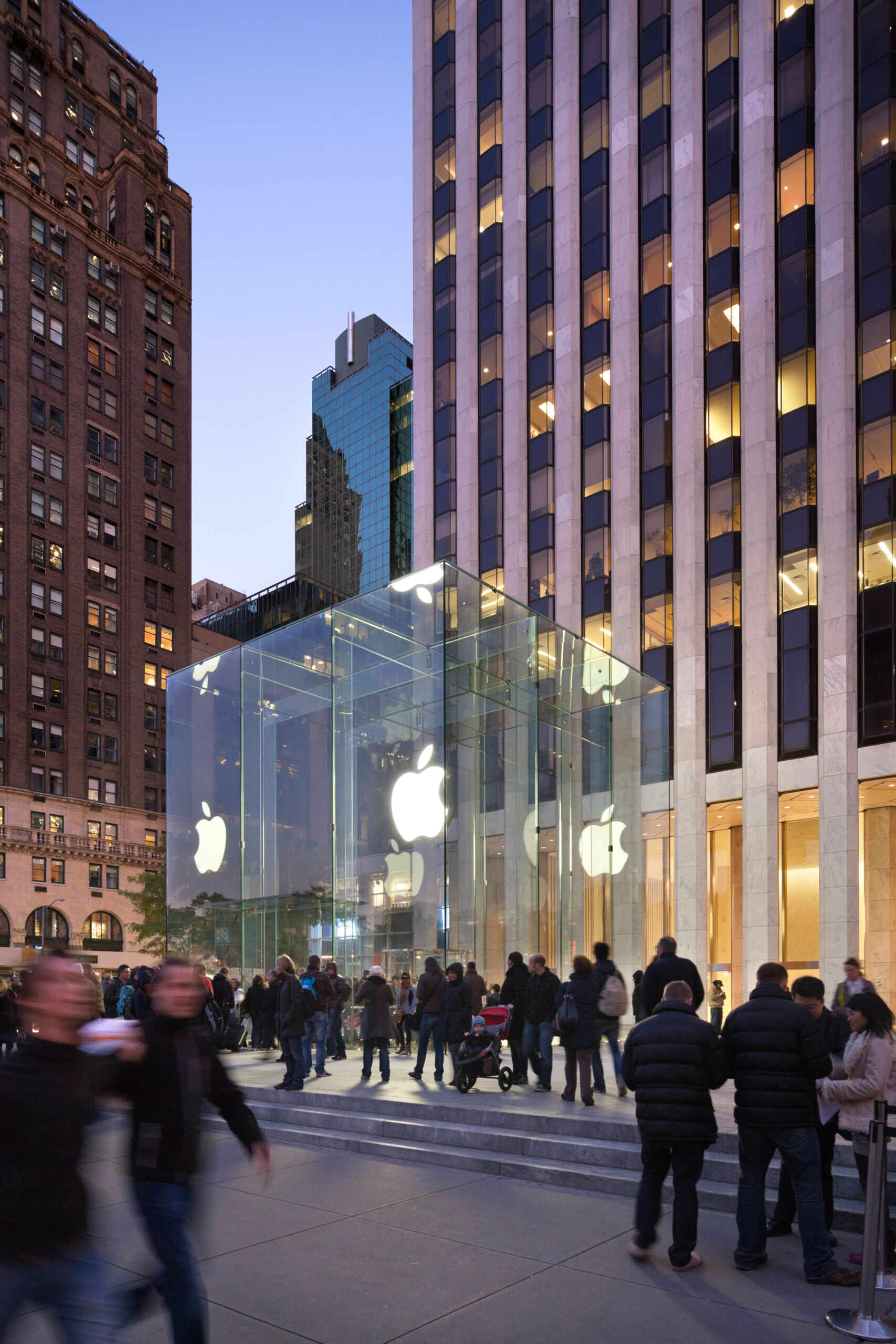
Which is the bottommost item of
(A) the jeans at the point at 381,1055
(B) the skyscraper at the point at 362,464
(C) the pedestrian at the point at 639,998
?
(A) the jeans at the point at 381,1055

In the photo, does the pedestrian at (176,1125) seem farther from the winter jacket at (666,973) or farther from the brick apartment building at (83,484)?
the brick apartment building at (83,484)

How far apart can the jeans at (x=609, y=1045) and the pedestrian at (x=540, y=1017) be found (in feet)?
2.55

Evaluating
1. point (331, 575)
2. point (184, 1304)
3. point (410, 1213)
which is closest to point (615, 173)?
point (410, 1213)

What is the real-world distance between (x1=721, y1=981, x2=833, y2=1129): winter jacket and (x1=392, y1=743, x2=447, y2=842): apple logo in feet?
36.1

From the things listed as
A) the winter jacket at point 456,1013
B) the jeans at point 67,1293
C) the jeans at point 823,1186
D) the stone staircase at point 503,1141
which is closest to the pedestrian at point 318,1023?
the stone staircase at point 503,1141

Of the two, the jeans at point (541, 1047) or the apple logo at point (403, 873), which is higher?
the apple logo at point (403, 873)

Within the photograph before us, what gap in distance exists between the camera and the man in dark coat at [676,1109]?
21.9 feet

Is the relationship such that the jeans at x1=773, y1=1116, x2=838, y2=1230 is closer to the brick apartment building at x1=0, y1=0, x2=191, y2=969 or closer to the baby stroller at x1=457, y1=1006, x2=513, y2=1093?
the baby stroller at x1=457, y1=1006, x2=513, y2=1093

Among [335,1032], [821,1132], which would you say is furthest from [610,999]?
[335,1032]

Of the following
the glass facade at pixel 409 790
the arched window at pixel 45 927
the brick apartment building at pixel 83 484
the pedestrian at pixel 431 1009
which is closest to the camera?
the pedestrian at pixel 431 1009

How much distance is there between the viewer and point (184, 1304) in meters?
4.48

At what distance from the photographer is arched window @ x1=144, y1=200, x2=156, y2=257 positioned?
76.5 m

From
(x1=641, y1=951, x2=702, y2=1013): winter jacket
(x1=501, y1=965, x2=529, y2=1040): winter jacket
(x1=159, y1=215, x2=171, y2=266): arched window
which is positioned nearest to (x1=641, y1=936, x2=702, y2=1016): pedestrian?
(x1=641, y1=951, x2=702, y2=1013): winter jacket

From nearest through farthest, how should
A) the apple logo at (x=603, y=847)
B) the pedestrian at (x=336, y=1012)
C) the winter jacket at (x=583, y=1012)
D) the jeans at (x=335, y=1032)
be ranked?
the winter jacket at (x=583, y=1012), the pedestrian at (x=336, y=1012), the jeans at (x=335, y=1032), the apple logo at (x=603, y=847)
